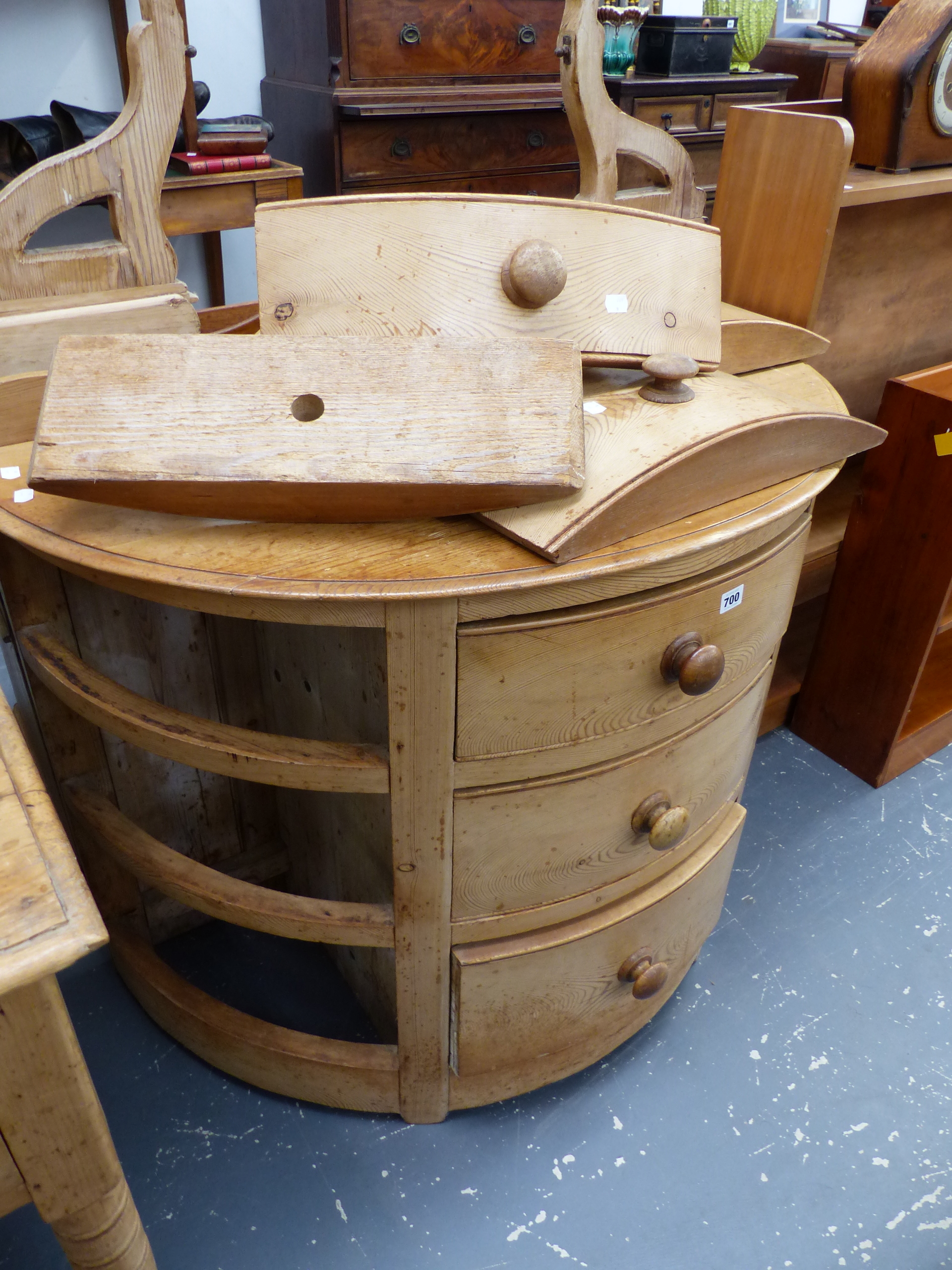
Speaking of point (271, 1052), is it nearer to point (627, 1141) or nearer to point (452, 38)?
point (627, 1141)

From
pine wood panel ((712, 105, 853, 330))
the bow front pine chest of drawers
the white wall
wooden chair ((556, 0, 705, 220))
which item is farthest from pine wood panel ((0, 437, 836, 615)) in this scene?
the white wall

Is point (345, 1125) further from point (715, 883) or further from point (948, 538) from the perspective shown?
point (948, 538)

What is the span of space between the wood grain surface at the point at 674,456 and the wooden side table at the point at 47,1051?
1.62ft

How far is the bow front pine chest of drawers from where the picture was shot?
92 centimetres

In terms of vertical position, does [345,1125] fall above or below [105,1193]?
below

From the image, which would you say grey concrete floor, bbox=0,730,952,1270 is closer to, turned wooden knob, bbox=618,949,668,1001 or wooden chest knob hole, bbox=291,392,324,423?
turned wooden knob, bbox=618,949,668,1001

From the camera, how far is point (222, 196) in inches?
99.3

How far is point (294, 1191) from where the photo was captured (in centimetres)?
131

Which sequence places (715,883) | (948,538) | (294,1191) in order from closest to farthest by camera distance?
1. (294,1191)
2. (715,883)
3. (948,538)

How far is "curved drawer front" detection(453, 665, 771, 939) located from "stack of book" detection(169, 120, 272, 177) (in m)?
2.10

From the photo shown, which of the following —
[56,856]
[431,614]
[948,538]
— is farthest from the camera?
[948,538]

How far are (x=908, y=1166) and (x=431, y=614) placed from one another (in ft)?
3.80

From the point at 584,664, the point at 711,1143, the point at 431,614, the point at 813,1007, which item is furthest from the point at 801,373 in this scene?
the point at 711,1143

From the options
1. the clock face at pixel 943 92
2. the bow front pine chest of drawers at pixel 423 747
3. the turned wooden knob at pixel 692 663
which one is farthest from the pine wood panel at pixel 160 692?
the clock face at pixel 943 92
